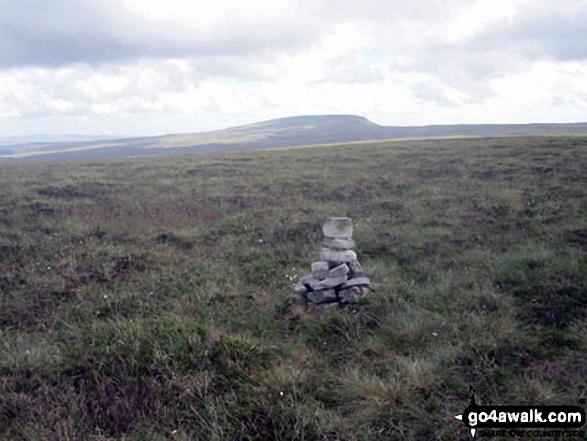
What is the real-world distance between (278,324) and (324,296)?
0.92 meters

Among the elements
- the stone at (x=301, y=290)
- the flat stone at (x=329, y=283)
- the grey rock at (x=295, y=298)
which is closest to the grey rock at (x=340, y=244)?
the flat stone at (x=329, y=283)

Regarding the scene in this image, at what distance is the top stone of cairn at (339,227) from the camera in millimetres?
7254

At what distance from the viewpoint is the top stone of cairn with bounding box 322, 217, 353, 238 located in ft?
23.8

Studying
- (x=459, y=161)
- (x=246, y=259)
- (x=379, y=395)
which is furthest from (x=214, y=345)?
(x=459, y=161)

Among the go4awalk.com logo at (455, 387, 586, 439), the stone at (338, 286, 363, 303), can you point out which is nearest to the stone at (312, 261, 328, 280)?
the stone at (338, 286, 363, 303)

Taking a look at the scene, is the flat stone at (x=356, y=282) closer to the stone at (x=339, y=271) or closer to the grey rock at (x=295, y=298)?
the stone at (x=339, y=271)

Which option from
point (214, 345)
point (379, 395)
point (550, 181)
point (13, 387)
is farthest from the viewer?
point (550, 181)

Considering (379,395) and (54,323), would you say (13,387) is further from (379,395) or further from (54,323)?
(379,395)

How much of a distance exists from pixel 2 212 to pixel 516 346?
15.9m

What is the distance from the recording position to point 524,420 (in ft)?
12.8

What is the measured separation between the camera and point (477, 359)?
Answer: 16.2 ft

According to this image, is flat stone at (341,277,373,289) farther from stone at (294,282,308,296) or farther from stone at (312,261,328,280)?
stone at (294,282,308,296)

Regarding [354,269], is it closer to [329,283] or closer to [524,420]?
[329,283]

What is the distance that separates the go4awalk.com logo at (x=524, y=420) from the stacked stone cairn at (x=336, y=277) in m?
2.91
